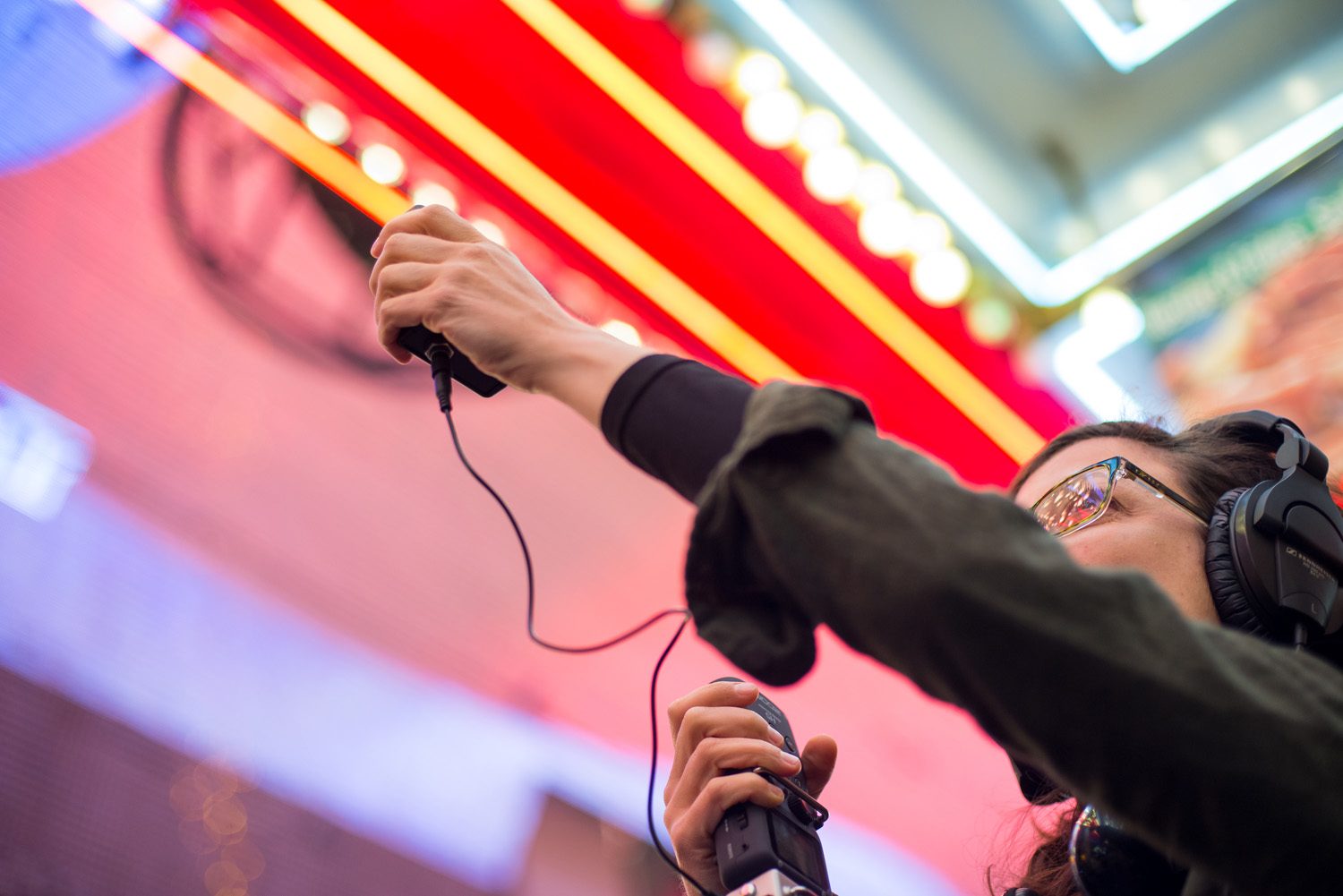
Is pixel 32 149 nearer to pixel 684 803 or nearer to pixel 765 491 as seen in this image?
pixel 684 803

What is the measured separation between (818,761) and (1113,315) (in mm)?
1611

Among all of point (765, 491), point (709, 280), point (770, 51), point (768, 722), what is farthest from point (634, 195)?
point (765, 491)

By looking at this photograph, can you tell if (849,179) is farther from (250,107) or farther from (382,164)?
(250,107)

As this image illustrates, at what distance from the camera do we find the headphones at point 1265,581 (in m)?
0.79

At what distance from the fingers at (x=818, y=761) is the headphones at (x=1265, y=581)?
6.9 inches

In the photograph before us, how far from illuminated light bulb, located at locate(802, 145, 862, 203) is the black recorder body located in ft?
4.60

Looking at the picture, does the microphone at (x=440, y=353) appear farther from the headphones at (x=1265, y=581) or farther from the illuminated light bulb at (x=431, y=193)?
the illuminated light bulb at (x=431, y=193)

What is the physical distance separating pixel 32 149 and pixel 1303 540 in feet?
4.90

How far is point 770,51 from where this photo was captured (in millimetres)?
1958

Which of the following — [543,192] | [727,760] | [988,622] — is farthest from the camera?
[543,192]

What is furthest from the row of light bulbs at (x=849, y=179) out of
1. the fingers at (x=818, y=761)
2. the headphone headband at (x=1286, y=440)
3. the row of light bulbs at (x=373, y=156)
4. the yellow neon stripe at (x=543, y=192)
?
the fingers at (x=818, y=761)

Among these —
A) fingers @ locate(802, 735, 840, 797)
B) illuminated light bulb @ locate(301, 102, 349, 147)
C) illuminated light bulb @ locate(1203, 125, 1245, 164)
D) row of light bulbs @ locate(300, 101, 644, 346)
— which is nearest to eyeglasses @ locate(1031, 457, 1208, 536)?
fingers @ locate(802, 735, 840, 797)

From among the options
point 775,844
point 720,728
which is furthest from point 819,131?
point 775,844

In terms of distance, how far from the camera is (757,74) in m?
1.92
